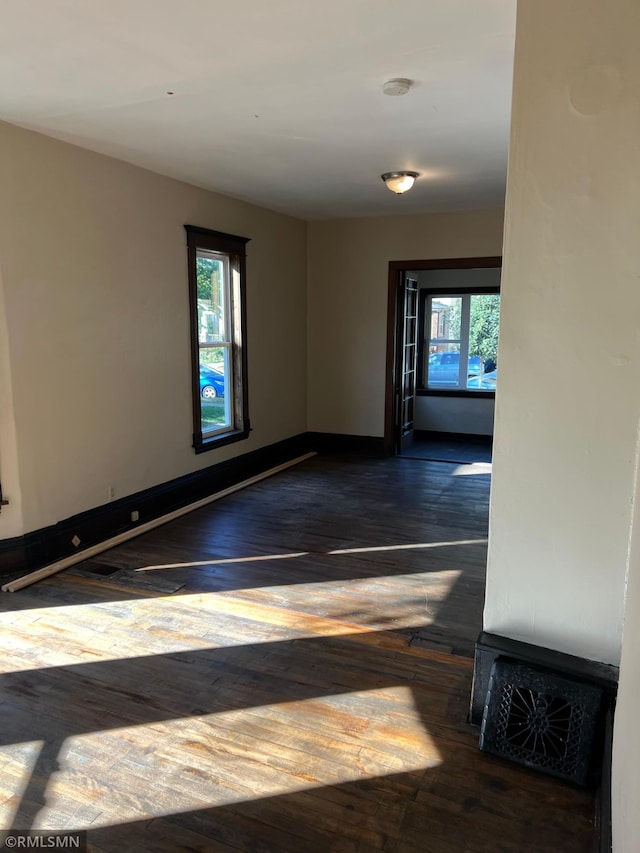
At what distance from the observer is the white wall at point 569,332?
1.85 m

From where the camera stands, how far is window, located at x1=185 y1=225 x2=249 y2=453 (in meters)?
5.26

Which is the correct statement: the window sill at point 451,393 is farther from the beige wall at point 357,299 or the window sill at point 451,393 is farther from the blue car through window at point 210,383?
the blue car through window at point 210,383

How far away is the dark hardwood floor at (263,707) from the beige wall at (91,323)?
72cm

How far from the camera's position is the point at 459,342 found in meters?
8.48

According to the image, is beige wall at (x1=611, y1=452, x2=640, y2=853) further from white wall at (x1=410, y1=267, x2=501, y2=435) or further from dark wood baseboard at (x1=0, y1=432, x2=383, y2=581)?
white wall at (x1=410, y1=267, x2=501, y2=435)

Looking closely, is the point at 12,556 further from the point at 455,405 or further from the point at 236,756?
the point at 455,405

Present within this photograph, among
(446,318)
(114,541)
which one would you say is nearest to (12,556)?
(114,541)

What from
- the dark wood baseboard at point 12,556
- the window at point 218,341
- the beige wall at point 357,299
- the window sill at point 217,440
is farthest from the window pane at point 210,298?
the dark wood baseboard at point 12,556

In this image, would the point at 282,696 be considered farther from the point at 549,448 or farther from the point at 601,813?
the point at 549,448

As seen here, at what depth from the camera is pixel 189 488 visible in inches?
204

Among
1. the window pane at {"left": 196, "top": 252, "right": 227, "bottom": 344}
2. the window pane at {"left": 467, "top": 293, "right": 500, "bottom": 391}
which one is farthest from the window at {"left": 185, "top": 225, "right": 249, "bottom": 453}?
the window pane at {"left": 467, "top": 293, "right": 500, "bottom": 391}

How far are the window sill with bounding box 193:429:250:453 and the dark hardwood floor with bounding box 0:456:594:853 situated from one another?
1224mm

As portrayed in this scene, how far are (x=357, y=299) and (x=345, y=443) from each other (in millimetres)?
1739

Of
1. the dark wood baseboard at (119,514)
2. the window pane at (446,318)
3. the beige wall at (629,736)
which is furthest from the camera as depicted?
the window pane at (446,318)
